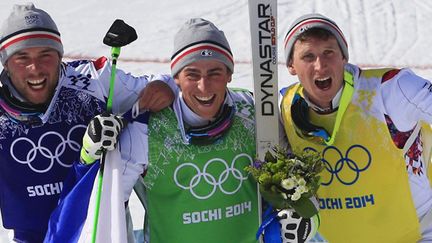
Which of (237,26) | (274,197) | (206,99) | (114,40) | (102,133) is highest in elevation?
(237,26)

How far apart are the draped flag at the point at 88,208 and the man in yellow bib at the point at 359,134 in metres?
0.87

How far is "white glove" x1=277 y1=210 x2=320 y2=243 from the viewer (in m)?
3.07

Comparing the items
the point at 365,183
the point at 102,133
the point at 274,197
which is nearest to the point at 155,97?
the point at 102,133

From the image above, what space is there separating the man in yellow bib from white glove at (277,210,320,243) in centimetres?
37

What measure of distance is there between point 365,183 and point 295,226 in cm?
51

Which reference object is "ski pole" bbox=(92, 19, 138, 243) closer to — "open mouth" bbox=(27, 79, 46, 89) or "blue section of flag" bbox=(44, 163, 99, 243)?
"blue section of flag" bbox=(44, 163, 99, 243)

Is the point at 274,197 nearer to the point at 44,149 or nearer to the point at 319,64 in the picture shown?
the point at 319,64

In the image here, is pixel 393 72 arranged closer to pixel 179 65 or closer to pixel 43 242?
pixel 179 65

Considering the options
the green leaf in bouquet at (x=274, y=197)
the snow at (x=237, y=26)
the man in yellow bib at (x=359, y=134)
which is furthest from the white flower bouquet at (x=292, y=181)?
the snow at (x=237, y=26)

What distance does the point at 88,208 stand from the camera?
131 inches

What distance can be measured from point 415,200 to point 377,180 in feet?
0.80

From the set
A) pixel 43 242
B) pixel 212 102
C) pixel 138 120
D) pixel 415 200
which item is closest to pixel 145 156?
pixel 138 120

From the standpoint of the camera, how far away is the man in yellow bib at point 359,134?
10.8 ft

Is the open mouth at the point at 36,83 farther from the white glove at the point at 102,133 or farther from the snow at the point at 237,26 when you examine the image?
the snow at the point at 237,26
